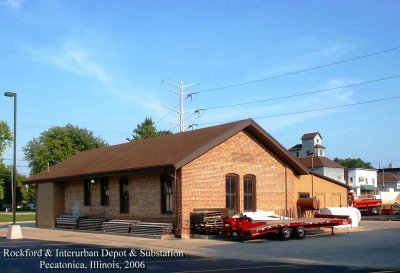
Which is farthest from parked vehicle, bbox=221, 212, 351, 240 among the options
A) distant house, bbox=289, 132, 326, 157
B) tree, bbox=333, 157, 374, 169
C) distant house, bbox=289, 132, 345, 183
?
tree, bbox=333, 157, 374, 169

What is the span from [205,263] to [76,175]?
61.1 feet

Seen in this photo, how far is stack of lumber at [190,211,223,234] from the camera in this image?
24703mm

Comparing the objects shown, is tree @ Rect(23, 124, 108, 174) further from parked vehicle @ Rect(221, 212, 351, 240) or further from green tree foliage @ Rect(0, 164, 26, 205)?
parked vehicle @ Rect(221, 212, 351, 240)

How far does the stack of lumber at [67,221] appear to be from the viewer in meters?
32.8

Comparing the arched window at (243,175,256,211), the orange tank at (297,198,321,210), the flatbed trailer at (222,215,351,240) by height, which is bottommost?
the flatbed trailer at (222,215,351,240)

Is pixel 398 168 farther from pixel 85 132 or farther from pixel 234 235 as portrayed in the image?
pixel 234 235

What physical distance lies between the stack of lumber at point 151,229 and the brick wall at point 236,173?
2.72 ft

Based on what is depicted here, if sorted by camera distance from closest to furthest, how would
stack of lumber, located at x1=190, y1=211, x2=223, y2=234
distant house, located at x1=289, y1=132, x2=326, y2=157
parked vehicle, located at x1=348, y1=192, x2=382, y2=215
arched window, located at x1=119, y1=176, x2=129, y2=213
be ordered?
stack of lumber, located at x1=190, y1=211, x2=223, y2=234
arched window, located at x1=119, y1=176, x2=129, y2=213
parked vehicle, located at x1=348, y1=192, x2=382, y2=215
distant house, located at x1=289, y1=132, x2=326, y2=157

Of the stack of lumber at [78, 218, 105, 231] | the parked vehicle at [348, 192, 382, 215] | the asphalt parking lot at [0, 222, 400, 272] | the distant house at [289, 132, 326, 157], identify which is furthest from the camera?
the distant house at [289, 132, 326, 157]

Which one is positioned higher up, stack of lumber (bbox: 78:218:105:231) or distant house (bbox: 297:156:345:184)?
distant house (bbox: 297:156:345:184)

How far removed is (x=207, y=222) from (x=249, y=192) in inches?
181

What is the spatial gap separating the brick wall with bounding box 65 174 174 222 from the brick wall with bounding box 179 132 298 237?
1650mm

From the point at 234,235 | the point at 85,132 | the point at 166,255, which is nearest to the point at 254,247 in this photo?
the point at 234,235

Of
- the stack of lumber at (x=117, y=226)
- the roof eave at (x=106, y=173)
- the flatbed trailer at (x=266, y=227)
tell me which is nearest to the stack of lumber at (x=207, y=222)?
the flatbed trailer at (x=266, y=227)
